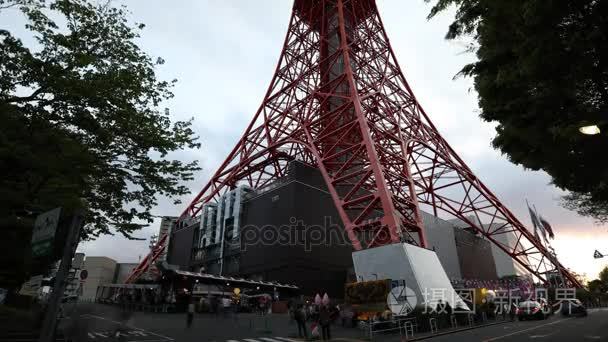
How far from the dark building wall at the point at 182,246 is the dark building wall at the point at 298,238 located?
32.8 ft

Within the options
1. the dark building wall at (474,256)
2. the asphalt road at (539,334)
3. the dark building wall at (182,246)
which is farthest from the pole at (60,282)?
the dark building wall at (474,256)

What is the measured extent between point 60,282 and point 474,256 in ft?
172

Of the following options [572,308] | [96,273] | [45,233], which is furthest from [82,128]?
[96,273]

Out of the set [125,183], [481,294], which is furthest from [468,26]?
[481,294]

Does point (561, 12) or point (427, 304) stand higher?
point (561, 12)

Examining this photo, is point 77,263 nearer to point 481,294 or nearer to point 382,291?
point 382,291

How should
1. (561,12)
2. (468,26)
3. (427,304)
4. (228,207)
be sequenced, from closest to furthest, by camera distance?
(561,12), (468,26), (427,304), (228,207)

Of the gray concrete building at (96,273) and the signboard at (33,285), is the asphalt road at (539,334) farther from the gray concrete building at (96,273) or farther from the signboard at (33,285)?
the gray concrete building at (96,273)

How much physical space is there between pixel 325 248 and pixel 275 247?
4.39 meters

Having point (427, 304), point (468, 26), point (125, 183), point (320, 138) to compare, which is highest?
point (320, 138)

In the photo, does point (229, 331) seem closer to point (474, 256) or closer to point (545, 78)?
point (545, 78)

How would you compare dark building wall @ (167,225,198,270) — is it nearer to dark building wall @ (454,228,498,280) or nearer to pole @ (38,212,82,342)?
dark building wall @ (454,228,498,280)

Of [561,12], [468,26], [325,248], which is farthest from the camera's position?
[325,248]

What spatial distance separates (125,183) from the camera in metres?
11.6
